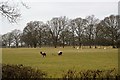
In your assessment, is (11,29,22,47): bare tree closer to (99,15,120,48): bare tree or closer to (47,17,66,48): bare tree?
(47,17,66,48): bare tree

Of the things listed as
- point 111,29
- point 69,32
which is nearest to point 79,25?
point 69,32

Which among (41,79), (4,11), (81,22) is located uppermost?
(81,22)

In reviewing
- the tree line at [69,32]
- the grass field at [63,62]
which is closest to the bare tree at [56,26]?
the tree line at [69,32]

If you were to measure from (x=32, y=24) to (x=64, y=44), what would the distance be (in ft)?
59.7

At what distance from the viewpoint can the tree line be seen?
12588 cm

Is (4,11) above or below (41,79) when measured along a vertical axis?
above

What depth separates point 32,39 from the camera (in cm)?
13312

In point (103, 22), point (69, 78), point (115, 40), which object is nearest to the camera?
point (69, 78)

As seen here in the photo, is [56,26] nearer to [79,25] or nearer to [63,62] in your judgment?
[79,25]

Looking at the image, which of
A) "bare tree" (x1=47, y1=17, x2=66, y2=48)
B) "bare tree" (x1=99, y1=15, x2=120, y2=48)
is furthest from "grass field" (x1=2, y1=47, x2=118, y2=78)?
"bare tree" (x1=47, y1=17, x2=66, y2=48)

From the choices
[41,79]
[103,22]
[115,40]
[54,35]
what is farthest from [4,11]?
Result: [54,35]

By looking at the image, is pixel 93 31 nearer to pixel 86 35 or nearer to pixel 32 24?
pixel 86 35

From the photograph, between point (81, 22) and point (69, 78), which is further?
point (81, 22)

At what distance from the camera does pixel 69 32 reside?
5581 inches
